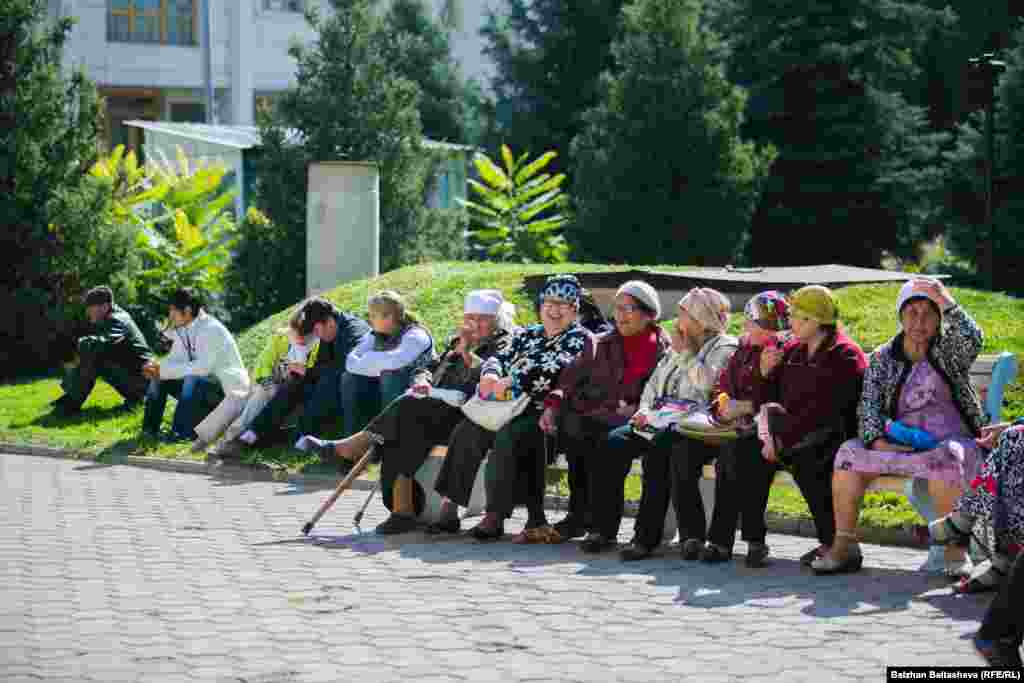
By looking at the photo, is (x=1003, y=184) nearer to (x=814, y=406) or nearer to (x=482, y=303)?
(x=482, y=303)

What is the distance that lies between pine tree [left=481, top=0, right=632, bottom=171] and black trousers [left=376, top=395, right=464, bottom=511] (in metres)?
23.2

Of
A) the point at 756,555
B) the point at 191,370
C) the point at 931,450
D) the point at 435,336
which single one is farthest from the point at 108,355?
the point at 931,450

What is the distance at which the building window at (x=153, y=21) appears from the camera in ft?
161

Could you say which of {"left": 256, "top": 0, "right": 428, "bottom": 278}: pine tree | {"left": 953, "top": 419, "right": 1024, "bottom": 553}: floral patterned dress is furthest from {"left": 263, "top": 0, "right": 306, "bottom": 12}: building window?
{"left": 953, "top": 419, "right": 1024, "bottom": 553}: floral patterned dress

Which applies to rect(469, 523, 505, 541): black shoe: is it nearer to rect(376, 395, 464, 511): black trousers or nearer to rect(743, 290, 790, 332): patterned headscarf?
rect(376, 395, 464, 511): black trousers

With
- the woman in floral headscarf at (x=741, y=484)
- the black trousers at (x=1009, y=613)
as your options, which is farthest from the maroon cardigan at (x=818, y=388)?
the black trousers at (x=1009, y=613)

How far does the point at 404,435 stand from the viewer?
35.6 feet

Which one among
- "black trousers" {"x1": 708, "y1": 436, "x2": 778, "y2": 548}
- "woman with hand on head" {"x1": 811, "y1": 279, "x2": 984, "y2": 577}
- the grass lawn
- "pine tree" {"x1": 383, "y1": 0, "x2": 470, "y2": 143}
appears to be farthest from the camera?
"pine tree" {"x1": 383, "y1": 0, "x2": 470, "y2": 143}

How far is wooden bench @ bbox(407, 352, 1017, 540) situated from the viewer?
29.9 feet

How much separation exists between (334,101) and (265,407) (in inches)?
381

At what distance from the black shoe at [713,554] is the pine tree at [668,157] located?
51.9ft

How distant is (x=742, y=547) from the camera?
9.94 metres

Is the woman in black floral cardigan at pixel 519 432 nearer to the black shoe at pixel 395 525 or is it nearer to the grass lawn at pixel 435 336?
the black shoe at pixel 395 525

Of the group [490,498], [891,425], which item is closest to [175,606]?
[490,498]
